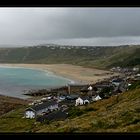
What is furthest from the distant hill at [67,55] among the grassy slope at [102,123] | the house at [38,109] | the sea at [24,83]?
the grassy slope at [102,123]

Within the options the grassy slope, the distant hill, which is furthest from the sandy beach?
the grassy slope

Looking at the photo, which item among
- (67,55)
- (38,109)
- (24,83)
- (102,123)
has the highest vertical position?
(67,55)

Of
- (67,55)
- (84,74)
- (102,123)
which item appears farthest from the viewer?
(67,55)

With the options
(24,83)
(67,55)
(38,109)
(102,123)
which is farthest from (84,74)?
(102,123)

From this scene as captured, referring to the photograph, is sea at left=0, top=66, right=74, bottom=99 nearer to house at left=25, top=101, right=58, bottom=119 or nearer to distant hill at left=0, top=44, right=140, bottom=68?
house at left=25, top=101, right=58, bottom=119

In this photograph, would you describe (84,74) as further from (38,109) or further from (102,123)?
(102,123)

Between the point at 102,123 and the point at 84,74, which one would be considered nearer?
the point at 102,123

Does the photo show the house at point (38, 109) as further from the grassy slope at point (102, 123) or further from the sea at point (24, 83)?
the sea at point (24, 83)
